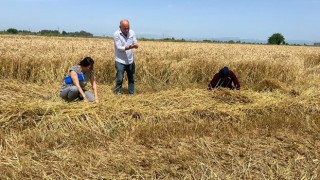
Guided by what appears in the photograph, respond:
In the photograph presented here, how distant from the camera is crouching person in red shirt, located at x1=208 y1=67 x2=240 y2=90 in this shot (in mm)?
8461

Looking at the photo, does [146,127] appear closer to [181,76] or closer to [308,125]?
[308,125]

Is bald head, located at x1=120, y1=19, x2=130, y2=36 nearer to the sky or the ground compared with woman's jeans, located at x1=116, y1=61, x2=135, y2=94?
nearer to the sky

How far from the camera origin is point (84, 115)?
20.2ft

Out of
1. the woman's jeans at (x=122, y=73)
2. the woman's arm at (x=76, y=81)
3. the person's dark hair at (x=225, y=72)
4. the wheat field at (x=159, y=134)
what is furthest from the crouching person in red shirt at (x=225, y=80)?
the woman's arm at (x=76, y=81)

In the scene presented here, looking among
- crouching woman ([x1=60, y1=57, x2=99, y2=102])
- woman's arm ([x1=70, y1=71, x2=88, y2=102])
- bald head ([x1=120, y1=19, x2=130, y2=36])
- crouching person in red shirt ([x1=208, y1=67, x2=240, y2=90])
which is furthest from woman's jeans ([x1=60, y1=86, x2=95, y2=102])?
crouching person in red shirt ([x1=208, y1=67, x2=240, y2=90])

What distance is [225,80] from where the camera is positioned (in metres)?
8.61

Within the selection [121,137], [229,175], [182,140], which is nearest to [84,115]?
[121,137]

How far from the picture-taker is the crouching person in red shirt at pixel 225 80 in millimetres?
8461

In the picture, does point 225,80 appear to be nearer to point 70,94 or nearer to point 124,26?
point 124,26

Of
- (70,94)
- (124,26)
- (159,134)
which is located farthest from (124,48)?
(159,134)

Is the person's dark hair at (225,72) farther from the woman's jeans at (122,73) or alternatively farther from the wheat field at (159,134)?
the woman's jeans at (122,73)

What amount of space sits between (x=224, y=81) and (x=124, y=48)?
2.58 m

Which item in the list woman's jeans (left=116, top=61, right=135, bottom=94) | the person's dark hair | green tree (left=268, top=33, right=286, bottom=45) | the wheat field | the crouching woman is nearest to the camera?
the wheat field

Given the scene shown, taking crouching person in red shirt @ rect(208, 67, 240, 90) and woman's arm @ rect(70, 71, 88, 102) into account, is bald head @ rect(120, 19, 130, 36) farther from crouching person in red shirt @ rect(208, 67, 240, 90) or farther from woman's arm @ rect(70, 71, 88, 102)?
crouching person in red shirt @ rect(208, 67, 240, 90)
